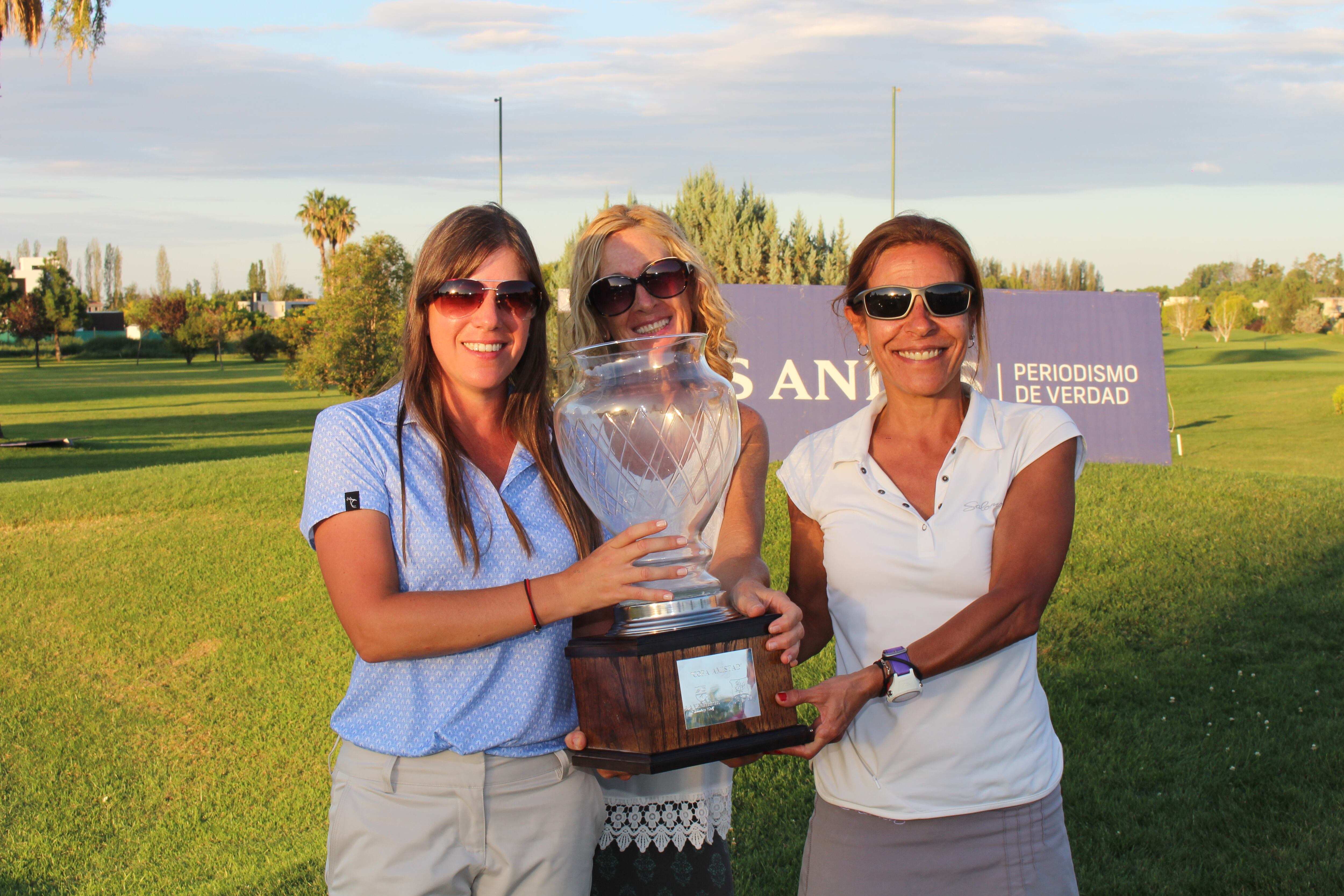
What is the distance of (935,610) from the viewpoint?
229 centimetres

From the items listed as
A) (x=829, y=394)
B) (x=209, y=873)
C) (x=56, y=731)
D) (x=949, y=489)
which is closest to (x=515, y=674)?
(x=949, y=489)

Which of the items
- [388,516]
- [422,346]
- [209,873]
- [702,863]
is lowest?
[209,873]

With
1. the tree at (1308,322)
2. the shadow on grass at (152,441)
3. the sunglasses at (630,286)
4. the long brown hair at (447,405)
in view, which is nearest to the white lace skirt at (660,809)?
the long brown hair at (447,405)

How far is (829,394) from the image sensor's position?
1273cm

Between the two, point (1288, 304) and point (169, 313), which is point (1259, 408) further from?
point (169, 313)

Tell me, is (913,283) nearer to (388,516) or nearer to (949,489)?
(949,489)

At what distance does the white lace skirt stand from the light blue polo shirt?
285mm

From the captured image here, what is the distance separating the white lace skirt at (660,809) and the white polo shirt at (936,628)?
29 centimetres

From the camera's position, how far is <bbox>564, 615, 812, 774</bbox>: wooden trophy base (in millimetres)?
2090

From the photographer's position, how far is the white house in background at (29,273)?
249ft

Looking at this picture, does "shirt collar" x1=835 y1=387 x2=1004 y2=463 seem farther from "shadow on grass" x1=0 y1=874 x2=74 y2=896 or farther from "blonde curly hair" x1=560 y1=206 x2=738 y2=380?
"shadow on grass" x1=0 y1=874 x2=74 y2=896

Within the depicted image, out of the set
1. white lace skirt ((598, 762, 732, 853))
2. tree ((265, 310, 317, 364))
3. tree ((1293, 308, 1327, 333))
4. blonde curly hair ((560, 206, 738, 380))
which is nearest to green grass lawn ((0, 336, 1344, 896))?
white lace skirt ((598, 762, 732, 853))

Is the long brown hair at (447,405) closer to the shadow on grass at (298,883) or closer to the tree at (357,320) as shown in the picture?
the shadow on grass at (298,883)

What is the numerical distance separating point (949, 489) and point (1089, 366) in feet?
40.2
